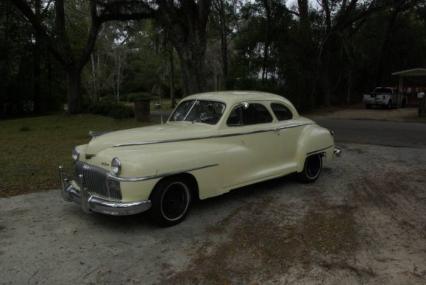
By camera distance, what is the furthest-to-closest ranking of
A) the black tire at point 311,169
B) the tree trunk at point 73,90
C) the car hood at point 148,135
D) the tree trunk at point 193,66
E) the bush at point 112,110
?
the tree trunk at point 73,90 < the bush at point 112,110 < the tree trunk at point 193,66 < the black tire at point 311,169 < the car hood at point 148,135

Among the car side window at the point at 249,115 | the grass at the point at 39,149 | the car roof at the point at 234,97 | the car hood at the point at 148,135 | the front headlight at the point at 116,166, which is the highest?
the car roof at the point at 234,97

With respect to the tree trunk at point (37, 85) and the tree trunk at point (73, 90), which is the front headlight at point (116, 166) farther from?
the tree trunk at point (37, 85)

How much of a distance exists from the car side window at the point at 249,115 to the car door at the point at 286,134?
24 centimetres

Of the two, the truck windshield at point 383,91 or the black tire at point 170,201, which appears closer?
the black tire at point 170,201

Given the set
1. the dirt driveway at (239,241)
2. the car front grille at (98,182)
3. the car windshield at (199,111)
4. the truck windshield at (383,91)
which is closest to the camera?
the dirt driveway at (239,241)

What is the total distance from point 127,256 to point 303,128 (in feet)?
13.9

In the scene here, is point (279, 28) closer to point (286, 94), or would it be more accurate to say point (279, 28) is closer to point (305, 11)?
point (305, 11)

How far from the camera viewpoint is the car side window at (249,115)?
646 centimetres

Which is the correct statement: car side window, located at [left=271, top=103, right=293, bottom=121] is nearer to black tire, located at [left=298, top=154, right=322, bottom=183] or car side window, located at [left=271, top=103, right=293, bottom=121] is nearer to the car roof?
the car roof

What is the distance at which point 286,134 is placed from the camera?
23.5 feet

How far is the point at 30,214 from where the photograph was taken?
19.7 ft

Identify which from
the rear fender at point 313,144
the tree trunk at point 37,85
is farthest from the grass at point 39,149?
the tree trunk at point 37,85

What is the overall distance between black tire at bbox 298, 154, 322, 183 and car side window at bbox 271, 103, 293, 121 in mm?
838

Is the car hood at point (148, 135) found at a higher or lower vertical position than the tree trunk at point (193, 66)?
lower
